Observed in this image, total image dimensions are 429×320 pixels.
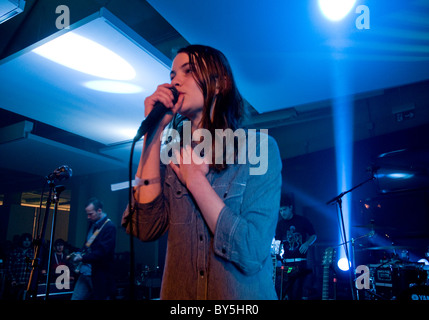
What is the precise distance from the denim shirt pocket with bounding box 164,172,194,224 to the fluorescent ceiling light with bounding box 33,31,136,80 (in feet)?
11.2

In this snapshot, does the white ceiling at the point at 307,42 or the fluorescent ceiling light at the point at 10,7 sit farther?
the white ceiling at the point at 307,42

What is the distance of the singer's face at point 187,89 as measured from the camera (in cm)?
113

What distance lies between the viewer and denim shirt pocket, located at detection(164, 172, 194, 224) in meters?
1.03

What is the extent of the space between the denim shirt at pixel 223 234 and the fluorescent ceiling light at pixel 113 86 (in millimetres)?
4306

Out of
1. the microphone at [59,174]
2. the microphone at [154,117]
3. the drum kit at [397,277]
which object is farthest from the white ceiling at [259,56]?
the microphone at [154,117]

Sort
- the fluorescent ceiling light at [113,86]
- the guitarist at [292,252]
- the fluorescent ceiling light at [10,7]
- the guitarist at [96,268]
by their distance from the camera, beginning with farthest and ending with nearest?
the guitarist at [292,252]
the fluorescent ceiling light at [113,86]
the guitarist at [96,268]
the fluorescent ceiling light at [10,7]

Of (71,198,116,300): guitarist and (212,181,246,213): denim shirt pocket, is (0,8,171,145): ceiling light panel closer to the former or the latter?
(71,198,116,300): guitarist

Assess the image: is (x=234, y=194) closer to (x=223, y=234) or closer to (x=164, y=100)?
(x=223, y=234)

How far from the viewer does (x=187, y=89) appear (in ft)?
3.72

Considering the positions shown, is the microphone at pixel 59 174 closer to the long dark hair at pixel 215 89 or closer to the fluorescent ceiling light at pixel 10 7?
the fluorescent ceiling light at pixel 10 7

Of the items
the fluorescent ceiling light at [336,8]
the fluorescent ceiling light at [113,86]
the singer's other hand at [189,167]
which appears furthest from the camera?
the fluorescent ceiling light at [113,86]

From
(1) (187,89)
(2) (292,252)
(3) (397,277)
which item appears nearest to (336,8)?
(1) (187,89)

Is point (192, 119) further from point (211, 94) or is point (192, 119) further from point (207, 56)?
point (207, 56)
